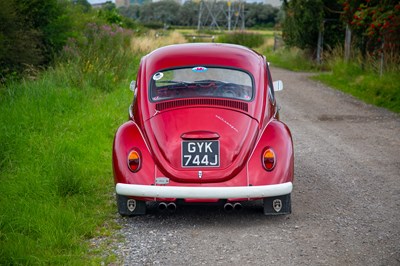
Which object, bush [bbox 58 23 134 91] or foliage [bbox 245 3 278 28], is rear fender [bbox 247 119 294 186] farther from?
→ foliage [bbox 245 3 278 28]

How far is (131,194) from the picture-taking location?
7.18 m

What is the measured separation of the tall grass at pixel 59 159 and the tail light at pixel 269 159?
5.34ft

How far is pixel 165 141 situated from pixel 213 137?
470 millimetres

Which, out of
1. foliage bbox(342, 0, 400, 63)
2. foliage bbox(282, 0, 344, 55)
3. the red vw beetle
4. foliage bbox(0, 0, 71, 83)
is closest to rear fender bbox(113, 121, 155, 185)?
the red vw beetle

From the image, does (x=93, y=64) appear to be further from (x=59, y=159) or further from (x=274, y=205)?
(x=274, y=205)

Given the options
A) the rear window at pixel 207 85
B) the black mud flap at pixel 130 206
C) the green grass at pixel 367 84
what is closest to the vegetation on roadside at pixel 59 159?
the black mud flap at pixel 130 206

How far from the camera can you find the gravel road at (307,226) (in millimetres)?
6169

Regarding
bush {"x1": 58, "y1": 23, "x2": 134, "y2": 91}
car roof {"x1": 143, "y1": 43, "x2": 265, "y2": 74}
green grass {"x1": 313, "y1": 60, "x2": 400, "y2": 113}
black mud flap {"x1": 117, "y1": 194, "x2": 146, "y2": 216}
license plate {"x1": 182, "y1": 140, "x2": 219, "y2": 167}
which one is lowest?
green grass {"x1": 313, "y1": 60, "x2": 400, "y2": 113}

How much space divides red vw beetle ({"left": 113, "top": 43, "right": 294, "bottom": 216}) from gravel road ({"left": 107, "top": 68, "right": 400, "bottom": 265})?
27 centimetres

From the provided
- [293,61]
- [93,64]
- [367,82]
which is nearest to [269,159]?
[93,64]

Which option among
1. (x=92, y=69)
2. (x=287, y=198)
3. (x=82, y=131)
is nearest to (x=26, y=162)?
(x=82, y=131)

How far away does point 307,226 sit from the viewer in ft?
23.4

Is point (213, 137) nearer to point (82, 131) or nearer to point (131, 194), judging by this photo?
point (131, 194)

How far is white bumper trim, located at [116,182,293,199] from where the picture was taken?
7004mm
